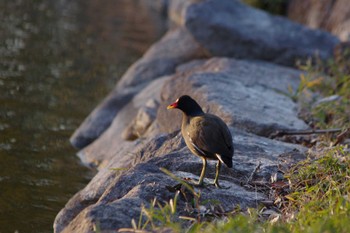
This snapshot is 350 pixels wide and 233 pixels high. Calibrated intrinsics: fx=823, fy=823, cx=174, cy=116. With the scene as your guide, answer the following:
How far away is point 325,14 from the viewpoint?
17812 millimetres

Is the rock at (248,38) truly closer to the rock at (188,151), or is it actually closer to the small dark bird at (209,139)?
the rock at (188,151)

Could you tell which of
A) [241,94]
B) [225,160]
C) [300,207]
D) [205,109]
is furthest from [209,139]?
[241,94]

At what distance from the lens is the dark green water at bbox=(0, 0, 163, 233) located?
8609 mm

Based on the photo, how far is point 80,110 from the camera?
40.6 ft

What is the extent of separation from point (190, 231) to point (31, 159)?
557 cm

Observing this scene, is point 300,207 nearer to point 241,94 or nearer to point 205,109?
point 205,109

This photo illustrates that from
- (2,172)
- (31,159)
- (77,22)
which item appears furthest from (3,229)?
(77,22)

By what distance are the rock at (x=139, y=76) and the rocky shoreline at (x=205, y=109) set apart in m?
0.02

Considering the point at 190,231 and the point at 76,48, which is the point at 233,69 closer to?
the point at 190,231

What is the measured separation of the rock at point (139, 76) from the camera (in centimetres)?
1091

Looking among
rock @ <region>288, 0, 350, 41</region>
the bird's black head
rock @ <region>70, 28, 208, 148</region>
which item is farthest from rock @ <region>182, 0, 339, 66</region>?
the bird's black head

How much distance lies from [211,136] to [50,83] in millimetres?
8387

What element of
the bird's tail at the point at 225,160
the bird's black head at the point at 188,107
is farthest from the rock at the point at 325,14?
the bird's tail at the point at 225,160

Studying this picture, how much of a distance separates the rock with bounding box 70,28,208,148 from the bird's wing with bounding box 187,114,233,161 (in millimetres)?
5051
